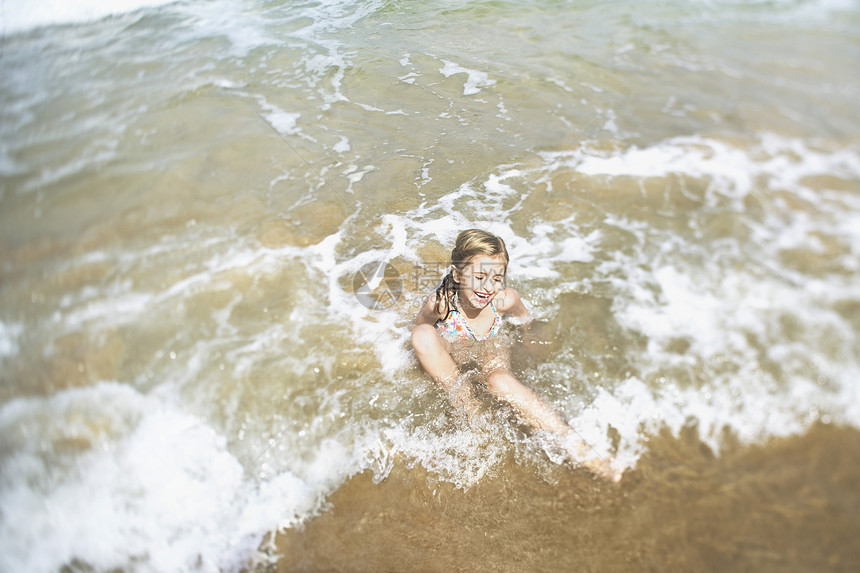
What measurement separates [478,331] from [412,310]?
0.56 m

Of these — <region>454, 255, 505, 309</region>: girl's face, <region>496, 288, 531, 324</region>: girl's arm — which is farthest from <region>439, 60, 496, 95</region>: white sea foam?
<region>454, 255, 505, 309</region>: girl's face

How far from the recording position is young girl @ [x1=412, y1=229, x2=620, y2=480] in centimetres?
294

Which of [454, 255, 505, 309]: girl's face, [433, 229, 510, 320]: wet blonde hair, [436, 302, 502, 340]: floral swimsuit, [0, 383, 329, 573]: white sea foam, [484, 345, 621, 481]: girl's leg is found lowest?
[0, 383, 329, 573]: white sea foam

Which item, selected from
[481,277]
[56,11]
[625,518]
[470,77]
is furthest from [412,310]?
[56,11]

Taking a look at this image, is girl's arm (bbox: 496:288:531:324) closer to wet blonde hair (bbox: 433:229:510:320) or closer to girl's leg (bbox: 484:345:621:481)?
wet blonde hair (bbox: 433:229:510:320)

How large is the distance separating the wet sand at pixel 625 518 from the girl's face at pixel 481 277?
1.10 m

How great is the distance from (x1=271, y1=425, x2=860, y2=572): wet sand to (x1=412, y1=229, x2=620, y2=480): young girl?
271 mm

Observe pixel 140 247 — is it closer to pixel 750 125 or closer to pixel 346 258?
pixel 346 258

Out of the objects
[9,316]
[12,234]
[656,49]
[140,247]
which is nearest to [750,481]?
[140,247]

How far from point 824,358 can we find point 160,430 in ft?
13.6

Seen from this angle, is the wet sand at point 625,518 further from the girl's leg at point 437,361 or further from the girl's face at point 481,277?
the girl's face at point 481,277

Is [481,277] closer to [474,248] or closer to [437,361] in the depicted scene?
[474,248]

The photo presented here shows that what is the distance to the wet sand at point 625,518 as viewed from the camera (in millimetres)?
2340

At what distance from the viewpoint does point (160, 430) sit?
9.51 feet
